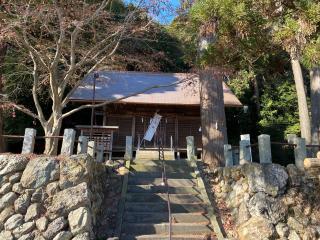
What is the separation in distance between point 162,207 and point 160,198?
0.37 metres

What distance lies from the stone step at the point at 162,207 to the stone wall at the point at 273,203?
632 millimetres

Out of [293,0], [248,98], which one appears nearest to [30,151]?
[293,0]

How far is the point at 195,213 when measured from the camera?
26.5 ft

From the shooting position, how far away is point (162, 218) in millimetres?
7793

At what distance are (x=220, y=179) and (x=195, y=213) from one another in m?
1.71

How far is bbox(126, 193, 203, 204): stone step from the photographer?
855 cm

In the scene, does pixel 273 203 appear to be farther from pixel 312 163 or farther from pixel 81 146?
pixel 81 146

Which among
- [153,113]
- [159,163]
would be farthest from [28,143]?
[153,113]

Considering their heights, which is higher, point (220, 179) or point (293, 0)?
point (293, 0)

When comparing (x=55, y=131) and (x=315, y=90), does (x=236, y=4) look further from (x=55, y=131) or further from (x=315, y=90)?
(x=315, y=90)

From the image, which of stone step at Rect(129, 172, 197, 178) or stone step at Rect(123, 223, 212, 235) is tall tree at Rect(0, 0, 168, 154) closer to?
stone step at Rect(129, 172, 197, 178)

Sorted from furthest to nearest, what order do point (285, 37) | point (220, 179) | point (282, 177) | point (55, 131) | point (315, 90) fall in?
1. point (315, 90)
2. point (220, 179)
3. point (55, 131)
4. point (282, 177)
5. point (285, 37)

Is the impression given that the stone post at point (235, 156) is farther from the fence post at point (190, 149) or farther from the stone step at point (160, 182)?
the fence post at point (190, 149)

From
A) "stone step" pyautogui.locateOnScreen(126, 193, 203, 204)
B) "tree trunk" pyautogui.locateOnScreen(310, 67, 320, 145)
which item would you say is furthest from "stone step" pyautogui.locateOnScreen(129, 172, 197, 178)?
"tree trunk" pyautogui.locateOnScreen(310, 67, 320, 145)
